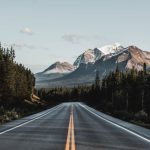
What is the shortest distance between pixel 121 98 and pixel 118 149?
95080 millimetres

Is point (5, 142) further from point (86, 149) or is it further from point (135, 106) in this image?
point (135, 106)

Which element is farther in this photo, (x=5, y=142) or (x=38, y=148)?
(x=5, y=142)

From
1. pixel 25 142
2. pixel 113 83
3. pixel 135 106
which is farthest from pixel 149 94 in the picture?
pixel 25 142

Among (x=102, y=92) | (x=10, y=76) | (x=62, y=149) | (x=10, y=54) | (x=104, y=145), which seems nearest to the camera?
(x=62, y=149)

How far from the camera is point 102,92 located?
534ft

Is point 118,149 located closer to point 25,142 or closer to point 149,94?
point 25,142

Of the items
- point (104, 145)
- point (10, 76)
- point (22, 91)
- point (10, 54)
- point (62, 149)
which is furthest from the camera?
point (22, 91)

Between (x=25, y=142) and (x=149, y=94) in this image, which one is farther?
(x=149, y=94)

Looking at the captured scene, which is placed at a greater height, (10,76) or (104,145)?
(10,76)

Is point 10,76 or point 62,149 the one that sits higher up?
point 10,76

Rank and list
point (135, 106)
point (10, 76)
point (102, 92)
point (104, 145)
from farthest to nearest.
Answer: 1. point (102, 92)
2. point (135, 106)
3. point (10, 76)
4. point (104, 145)

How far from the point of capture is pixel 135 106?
99.2 m

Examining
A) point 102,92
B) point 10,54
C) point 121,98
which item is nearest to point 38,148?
point 10,54

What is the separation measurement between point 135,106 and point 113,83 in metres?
33.0
